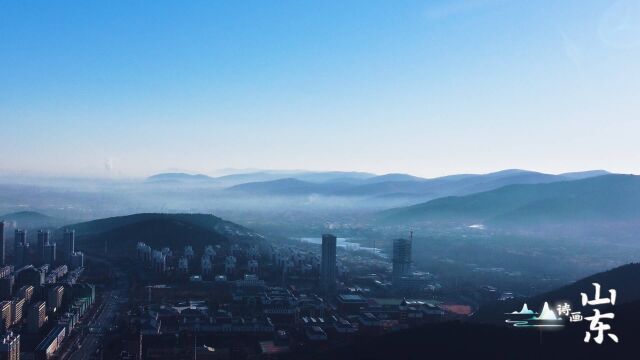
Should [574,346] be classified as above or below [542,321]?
below

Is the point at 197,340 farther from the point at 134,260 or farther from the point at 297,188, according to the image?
the point at 297,188

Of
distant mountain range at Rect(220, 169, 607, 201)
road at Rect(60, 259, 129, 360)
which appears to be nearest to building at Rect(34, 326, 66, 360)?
road at Rect(60, 259, 129, 360)

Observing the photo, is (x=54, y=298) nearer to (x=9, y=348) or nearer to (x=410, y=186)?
(x=9, y=348)

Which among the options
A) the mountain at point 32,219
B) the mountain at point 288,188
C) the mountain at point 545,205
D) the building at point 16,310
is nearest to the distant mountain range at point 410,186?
the mountain at point 288,188

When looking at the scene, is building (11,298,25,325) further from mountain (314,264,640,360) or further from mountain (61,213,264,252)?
mountain (61,213,264,252)

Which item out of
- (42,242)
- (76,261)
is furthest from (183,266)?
(42,242)

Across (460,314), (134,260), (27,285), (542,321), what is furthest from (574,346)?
(134,260)
